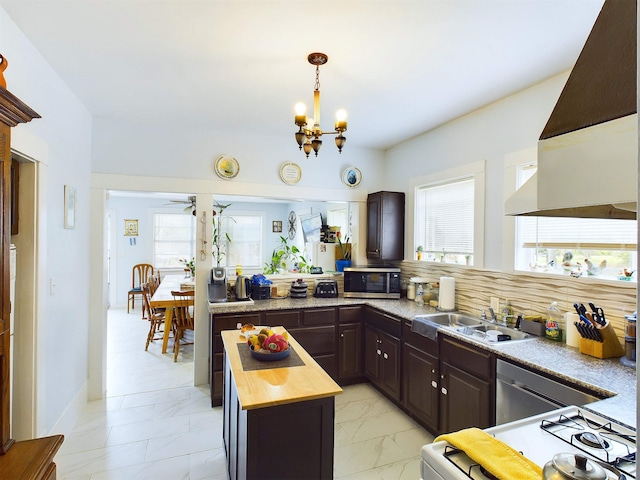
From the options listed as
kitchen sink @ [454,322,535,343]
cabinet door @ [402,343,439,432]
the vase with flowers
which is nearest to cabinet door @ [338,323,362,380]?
cabinet door @ [402,343,439,432]

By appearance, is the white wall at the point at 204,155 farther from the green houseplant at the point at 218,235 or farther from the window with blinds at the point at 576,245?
the window with blinds at the point at 576,245

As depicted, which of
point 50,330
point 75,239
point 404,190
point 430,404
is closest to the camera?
point 50,330

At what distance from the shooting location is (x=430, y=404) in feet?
9.25

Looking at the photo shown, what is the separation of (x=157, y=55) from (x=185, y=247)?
6197 millimetres

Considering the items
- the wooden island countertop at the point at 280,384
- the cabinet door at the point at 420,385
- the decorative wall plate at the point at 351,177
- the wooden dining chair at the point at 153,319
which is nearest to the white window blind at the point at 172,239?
the wooden dining chair at the point at 153,319

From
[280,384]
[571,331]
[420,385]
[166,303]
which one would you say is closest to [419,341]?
[420,385]

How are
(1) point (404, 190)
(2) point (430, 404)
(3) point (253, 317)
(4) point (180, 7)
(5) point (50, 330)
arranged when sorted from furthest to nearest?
(1) point (404, 190) < (3) point (253, 317) < (2) point (430, 404) < (5) point (50, 330) < (4) point (180, 7)

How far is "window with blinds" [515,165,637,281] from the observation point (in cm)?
218

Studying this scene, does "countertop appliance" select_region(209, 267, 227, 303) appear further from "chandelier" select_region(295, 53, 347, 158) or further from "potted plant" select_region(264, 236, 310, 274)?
"chandelier" select_region(295, 53, 347, 158)

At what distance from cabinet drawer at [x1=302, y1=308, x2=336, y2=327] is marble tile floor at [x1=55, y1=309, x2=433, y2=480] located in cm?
78

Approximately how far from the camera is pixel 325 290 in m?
4.09

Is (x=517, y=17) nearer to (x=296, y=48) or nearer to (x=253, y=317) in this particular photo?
(x=296, y=48)

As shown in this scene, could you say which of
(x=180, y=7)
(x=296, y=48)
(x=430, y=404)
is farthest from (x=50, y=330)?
(x=430, y=404)

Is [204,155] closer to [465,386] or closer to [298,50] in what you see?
[298,50]
